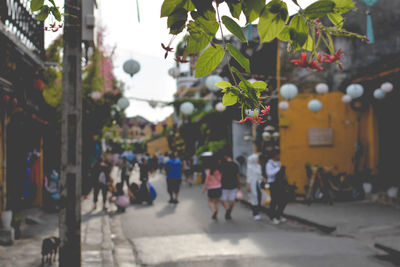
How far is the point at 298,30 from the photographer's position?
153cm

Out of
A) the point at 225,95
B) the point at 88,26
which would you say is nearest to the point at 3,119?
the point at 88,26

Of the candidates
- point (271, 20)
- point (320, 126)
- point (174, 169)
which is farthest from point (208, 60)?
point (320, 126)

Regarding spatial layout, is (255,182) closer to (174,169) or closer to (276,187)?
(276,187)

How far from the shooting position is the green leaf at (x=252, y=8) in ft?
4.89

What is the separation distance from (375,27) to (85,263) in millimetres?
14816

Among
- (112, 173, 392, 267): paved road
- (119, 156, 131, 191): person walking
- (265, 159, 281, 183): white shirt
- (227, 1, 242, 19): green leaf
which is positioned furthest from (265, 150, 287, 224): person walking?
(227, 1, 242, 19): green leaf

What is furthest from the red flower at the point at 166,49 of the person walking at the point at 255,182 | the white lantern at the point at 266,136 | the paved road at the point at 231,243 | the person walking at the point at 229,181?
the white lantern at the point at 266,136

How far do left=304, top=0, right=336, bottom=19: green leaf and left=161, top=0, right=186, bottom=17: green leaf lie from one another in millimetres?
425

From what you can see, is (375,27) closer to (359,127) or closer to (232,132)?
(359,127)

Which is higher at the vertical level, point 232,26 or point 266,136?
point 266,136

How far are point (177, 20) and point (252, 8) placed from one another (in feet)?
0.88

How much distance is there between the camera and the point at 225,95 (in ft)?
5.94

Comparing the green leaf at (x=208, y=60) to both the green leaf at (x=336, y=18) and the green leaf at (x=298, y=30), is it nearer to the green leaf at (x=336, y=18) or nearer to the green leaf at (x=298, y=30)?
the green leaf at (x=298, y=30)

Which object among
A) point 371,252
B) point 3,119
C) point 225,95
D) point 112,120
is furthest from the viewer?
point 112,120
